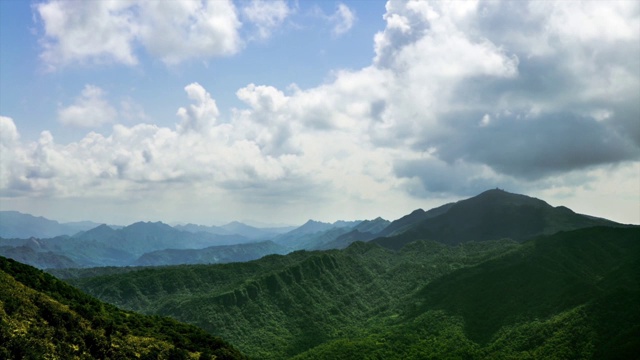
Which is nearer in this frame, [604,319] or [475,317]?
[604,319]

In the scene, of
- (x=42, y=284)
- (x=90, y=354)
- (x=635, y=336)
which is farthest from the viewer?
(x=635, y=336)

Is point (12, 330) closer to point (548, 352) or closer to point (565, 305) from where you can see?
point (548, 352)

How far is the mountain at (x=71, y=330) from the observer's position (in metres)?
62.5

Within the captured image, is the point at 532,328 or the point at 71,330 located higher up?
the point at 71,330

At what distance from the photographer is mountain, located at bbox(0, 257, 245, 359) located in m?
62.5

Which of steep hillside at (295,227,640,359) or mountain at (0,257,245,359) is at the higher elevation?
mountain at (0,257,245,359)

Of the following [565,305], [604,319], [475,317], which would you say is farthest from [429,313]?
[604,319]

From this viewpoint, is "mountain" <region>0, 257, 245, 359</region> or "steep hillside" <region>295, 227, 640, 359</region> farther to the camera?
"steep hillside" <region>295, 227, 640, 359</region>

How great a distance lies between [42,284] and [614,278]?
644 ft

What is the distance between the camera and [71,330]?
6962 centimetres

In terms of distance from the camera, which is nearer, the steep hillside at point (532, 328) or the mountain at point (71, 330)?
the mountain at point (71, 330)

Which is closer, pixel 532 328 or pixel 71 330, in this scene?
pixel 71 330

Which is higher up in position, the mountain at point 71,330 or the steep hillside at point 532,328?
the mountain at point 71,330

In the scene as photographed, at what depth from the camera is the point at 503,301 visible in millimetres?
195500
